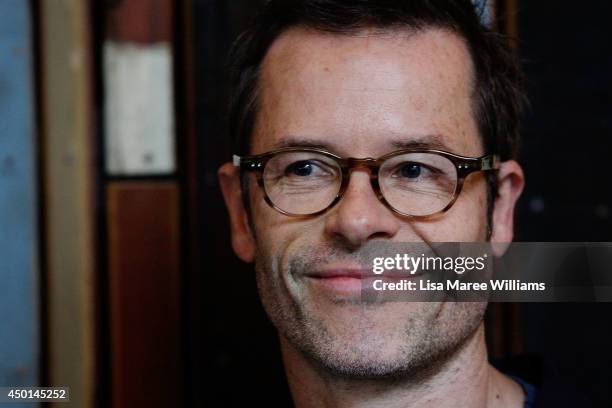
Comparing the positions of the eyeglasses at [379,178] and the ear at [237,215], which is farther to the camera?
the ear at [237,215]

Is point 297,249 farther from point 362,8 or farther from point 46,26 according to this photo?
point 46,26

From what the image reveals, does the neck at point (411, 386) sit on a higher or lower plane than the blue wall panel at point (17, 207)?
lower

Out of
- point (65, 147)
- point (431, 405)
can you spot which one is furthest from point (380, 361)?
point (65, 147)

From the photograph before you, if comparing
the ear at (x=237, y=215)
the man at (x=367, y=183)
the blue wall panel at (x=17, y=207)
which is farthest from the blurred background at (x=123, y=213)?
the man at (x=367, y=183)

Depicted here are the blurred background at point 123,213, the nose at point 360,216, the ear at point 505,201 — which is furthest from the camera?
the blurred background at point 123,213

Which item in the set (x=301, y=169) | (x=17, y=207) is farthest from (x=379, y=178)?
(x=17, y=207)

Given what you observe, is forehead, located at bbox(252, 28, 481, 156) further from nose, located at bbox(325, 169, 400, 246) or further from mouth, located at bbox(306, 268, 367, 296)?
mouth, located at bbox(306, 268, 367, 296)

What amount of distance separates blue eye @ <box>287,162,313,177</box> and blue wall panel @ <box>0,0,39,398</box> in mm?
823

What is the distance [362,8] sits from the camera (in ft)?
3.33

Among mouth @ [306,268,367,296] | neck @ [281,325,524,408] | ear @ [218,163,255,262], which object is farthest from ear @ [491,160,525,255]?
ear @ [218,163,255,262]

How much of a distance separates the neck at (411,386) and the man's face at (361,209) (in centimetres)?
4

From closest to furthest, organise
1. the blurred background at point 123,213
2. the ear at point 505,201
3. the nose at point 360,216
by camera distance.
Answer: the nose at point 360,216
the ear at point 505,201
the blurred background at point 123,213

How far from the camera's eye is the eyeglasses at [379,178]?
952 mm

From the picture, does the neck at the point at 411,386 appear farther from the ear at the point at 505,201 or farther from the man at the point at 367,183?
the ear at the point at 505,201
